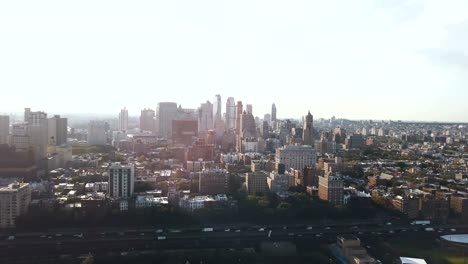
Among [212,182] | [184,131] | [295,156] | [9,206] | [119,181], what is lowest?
[9,206]

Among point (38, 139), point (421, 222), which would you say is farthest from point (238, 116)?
point (421, 222)

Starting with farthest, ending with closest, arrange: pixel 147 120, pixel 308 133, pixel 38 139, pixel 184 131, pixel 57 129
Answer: pixel 147 120 → pixel 184 131 → pixel 308 133 → pixel 57 129 → pixel 38 139

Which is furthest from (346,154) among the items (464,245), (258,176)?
(464,245)

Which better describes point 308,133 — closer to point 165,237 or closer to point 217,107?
point 217,107

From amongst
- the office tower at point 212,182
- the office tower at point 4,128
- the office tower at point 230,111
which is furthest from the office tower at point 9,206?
the office tower at point 230,111

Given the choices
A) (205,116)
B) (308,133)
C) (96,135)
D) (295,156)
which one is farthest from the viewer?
(205,116)

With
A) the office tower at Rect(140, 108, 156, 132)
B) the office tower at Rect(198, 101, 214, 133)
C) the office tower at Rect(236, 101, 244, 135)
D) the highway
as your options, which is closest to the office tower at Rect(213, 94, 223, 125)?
the office tower at Rect(198, 101, 214, 133)

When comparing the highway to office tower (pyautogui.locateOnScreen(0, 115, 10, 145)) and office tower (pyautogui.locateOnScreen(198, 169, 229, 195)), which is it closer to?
office tower (pyautogui.locateOnScreen(198, 169, 229, 195))

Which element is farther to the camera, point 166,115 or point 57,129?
point 166,115

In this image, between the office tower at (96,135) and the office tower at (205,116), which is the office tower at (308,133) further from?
the office tower at (96,135)
